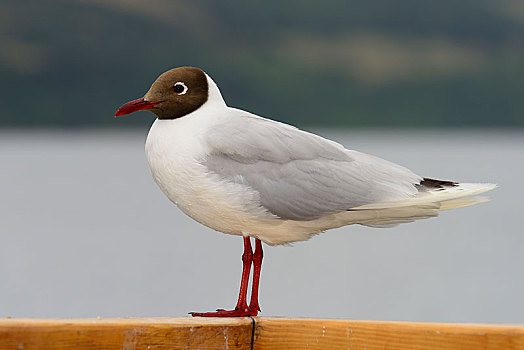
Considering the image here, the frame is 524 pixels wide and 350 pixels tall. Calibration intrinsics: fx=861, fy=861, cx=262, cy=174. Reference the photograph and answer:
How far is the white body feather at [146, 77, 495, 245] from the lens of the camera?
3.11 meters

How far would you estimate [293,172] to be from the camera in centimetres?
326

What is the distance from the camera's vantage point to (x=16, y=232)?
20.2 metres

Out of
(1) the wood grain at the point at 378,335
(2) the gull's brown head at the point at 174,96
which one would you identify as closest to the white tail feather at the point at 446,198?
(2) the gull's brown head at the point at 174,96

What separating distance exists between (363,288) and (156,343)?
500 inches

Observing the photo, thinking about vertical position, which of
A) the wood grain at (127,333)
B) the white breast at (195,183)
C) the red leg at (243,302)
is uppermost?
the white breast at (195,183)

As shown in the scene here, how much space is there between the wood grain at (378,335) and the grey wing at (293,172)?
2.33 ft

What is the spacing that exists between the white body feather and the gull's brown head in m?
0.04

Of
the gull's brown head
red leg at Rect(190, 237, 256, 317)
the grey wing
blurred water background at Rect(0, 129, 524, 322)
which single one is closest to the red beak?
the gull's brown head

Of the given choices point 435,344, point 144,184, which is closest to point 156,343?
point 435,344

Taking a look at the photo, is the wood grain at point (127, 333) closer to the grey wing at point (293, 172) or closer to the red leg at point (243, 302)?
the red leg at point (243, 302)

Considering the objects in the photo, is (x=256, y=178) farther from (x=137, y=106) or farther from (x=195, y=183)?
(x=137, y=106)

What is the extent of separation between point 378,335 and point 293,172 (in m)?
0.98

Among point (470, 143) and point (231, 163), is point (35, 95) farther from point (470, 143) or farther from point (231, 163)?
point (231, 163)

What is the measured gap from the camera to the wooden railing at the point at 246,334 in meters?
2.16
